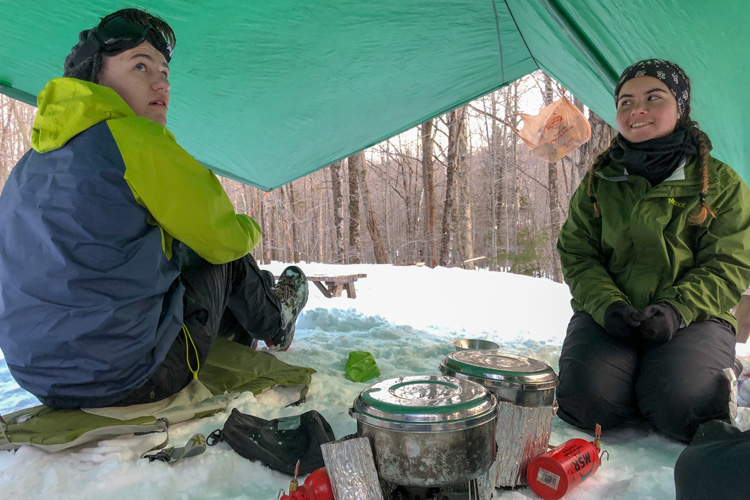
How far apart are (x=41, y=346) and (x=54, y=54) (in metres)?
1.99

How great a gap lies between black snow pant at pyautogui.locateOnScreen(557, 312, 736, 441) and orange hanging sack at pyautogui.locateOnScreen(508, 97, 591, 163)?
4.55m

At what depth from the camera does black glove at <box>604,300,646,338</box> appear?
1723 millimetres

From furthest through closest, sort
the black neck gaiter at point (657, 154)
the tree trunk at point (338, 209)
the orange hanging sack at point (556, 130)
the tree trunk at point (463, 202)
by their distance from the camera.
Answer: the tree trunk at point (463, 202), the tree trunk at point (338, 209), the orange hanging sack at point (556, 130), the black neck gaiter at point (657, 154)

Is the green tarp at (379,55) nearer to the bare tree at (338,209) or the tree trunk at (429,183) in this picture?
the bare tree at (338,209)

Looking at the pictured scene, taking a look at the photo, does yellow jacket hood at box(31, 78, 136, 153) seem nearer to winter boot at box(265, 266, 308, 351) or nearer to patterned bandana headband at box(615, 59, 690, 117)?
winter boot at box(265, 266, 308, 351)

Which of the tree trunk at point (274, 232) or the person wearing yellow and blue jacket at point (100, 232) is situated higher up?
the tree trunk at point (274, 232)

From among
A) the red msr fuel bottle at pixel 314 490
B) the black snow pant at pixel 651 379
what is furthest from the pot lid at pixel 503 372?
the black snow pant at pixel 651 379

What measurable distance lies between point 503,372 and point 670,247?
3.63 feet

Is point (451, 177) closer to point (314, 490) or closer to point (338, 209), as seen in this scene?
point (338, 209)

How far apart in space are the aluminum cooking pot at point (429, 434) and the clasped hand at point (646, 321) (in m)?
0.92

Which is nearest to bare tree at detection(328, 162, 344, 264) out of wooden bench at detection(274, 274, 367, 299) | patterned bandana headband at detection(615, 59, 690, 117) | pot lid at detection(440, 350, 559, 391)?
wooden bench at detection(274, 274, 367, 299)

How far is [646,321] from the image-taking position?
170cm

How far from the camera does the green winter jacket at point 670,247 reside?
181cm

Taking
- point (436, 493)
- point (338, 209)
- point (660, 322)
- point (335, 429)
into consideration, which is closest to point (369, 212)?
point (338, 209)
